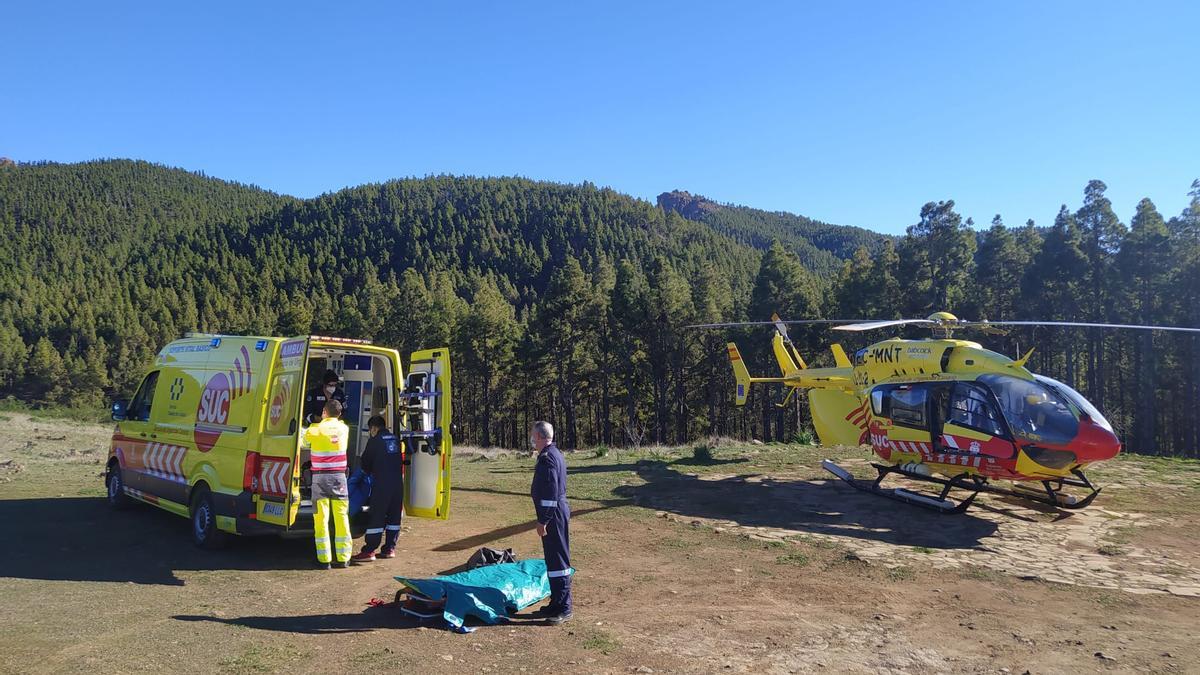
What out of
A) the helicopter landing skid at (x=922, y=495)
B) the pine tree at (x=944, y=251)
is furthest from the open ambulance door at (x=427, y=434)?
the pine tree at (x=944, y=251)

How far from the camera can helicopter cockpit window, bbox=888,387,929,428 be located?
11789mm

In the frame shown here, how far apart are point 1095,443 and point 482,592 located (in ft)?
31.1

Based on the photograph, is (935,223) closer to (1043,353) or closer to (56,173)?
(1043,353)

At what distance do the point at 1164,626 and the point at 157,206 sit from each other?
199m

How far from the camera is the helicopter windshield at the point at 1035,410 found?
999 centimetres

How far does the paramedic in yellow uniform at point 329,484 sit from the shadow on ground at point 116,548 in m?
0.54

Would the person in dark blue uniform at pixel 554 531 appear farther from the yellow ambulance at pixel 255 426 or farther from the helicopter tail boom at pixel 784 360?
the helicopter tail boom at pixel 784 360

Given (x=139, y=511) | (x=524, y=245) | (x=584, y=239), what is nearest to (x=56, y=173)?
(x=524, y=245)

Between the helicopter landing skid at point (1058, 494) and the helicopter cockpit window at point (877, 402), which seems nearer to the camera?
the helicopter landing skid at point (1058, 494)

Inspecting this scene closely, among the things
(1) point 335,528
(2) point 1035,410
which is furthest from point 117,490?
(2) point 1035,410

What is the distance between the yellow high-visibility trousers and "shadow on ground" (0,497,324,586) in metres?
0.49

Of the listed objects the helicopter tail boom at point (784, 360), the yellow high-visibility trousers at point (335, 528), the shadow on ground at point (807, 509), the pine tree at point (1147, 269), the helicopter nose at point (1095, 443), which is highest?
the pine tree at point (1147, 269)

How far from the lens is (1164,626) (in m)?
6.00

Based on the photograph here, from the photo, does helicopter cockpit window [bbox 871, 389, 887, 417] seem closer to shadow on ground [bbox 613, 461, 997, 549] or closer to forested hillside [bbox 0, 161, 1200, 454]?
shadow on ground [bbox 613, 461, 997, 549]
